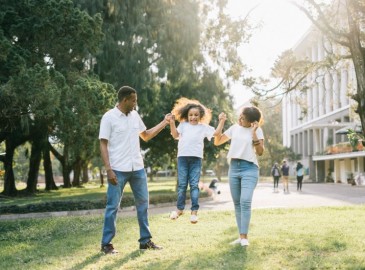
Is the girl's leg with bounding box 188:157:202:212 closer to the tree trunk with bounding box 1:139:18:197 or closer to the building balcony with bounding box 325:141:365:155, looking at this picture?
the tree trunk with bounding box 1:139:18:197

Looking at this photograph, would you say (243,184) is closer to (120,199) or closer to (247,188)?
(247,188)

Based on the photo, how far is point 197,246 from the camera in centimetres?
709

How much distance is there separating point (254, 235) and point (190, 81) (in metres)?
19.0

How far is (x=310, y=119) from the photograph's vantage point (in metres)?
66.1

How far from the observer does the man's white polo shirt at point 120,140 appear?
6535 mm

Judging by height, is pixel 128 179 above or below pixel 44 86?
below

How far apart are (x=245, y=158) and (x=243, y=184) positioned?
1.11 ft

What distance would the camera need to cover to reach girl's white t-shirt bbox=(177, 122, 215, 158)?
23.9ft

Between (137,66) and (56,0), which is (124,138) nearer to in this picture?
(56,0)

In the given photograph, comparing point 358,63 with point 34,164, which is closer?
point 358,63

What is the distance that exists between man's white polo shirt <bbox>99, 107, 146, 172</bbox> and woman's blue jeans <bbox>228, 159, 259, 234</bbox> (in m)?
1.26

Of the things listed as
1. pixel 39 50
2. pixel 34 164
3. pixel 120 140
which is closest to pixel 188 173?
pixel 120 140

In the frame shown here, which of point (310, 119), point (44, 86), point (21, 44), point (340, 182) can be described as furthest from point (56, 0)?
point (310, 119)

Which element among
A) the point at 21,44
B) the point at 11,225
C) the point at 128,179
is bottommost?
the point at 11,225
